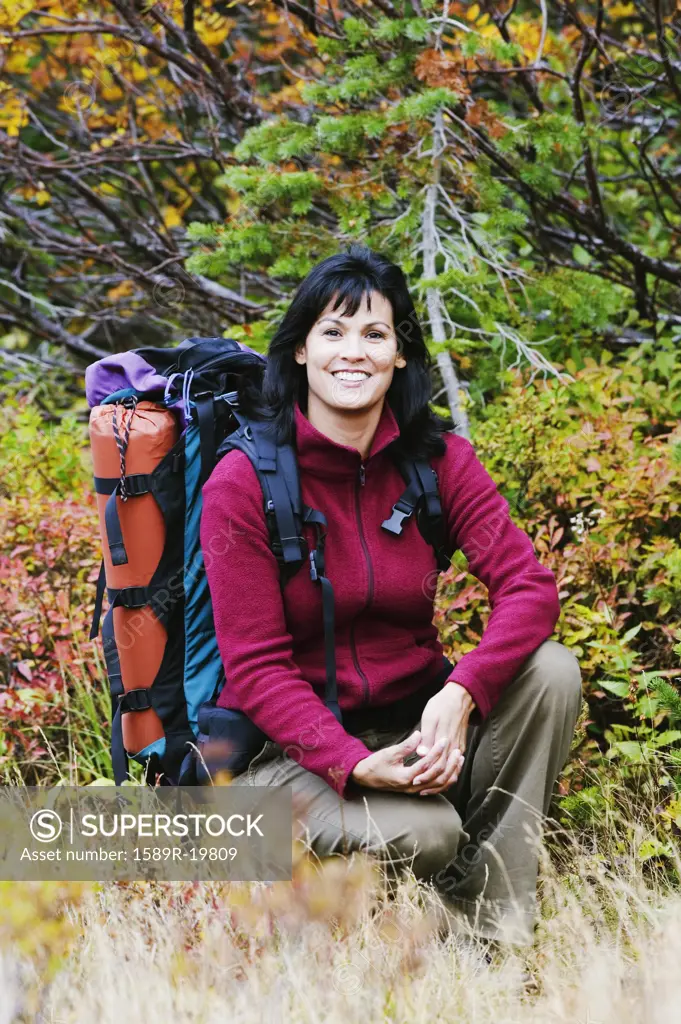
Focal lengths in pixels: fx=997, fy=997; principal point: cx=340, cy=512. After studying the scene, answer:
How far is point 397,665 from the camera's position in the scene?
114 inches

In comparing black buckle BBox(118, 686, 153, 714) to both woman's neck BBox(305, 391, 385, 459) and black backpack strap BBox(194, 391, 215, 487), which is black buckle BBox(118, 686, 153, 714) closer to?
black backpack strap BBox(194, 391, 215, 487)

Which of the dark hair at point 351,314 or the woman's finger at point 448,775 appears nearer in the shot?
the woman's finger at point 448,775

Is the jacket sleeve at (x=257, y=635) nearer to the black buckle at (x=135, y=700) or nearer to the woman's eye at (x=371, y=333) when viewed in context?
Result: the black buckle at (x=135, y=700)

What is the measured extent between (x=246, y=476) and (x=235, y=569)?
268 millimetres

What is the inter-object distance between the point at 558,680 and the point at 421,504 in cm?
65

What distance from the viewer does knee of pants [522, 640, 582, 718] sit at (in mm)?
2762

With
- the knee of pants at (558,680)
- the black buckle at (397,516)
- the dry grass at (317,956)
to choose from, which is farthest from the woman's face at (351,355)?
the dry grass at (317,956)

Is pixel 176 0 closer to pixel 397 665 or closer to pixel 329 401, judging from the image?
pixel 329 401

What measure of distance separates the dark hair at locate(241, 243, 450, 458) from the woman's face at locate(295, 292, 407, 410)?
38 millimetres

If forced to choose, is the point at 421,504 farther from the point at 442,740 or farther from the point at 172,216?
the point at 172,216

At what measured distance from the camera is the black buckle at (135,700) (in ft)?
9.82

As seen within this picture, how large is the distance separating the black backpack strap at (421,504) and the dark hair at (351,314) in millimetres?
59

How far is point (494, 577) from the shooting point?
2.96 meters

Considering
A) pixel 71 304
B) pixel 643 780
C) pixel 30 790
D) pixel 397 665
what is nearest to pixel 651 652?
pixel 643 780
